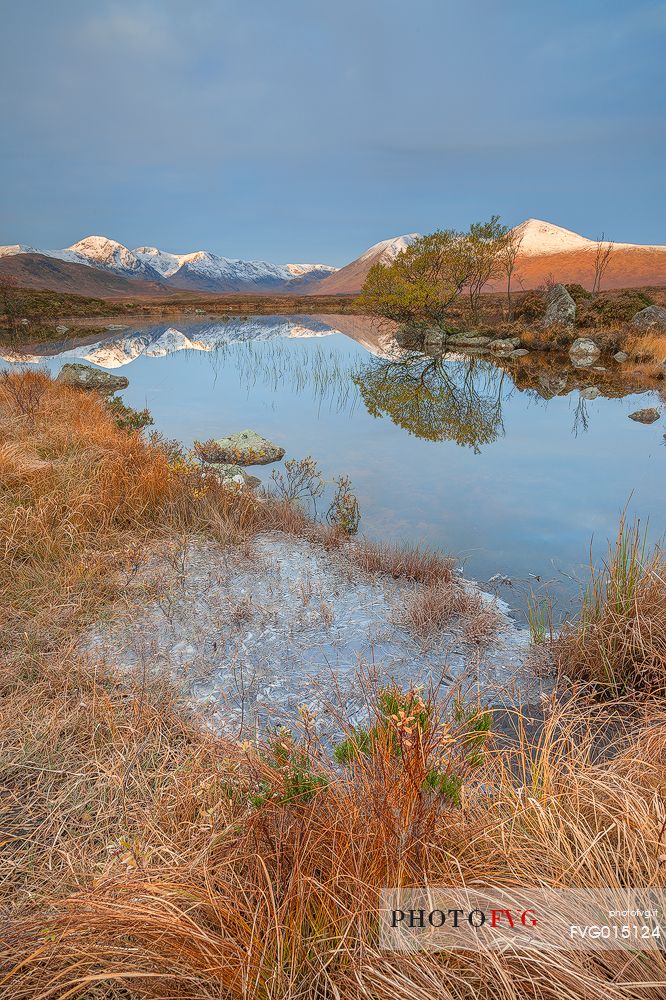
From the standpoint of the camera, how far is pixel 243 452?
8883mm

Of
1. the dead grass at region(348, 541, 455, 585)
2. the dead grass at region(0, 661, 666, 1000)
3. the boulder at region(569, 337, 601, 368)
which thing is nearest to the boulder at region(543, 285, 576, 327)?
the boulder at region(569, 337, 601, 368)

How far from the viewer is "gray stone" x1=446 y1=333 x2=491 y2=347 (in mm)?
24922

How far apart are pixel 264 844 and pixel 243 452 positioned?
7.56 meters

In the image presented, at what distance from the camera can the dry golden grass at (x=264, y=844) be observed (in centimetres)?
125

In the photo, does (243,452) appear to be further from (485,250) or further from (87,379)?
(485,250)

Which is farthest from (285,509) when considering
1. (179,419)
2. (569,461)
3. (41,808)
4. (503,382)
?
(503,382)

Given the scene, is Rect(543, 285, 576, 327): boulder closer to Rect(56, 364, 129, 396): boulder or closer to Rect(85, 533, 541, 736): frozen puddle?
Rect(56, 364, 129, 396): boulder

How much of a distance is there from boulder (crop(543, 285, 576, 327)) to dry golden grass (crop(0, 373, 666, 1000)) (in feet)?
81.9

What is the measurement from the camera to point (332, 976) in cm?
130

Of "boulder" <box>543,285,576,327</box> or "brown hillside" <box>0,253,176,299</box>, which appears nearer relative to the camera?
"boulder" <box>543,285,576,327</box>

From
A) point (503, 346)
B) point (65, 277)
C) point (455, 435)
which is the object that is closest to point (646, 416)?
point (455, 435)

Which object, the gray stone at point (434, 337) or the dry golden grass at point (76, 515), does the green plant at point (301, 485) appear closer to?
the dry golden grass at point (76, 515)

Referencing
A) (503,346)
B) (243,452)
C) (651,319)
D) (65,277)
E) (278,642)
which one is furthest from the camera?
(65,277)

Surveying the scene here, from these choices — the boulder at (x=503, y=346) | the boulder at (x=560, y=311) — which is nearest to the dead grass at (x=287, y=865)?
the boulder at (x=503, y=346)
